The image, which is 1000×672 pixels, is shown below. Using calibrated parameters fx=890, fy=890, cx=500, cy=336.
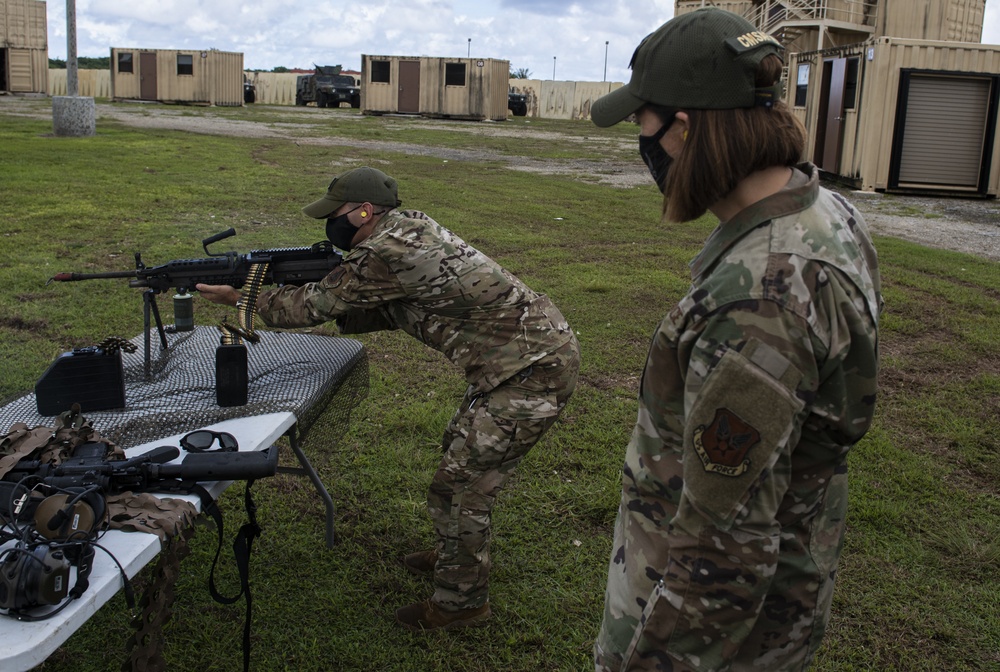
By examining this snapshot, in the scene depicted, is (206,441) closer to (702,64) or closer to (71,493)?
(71,493)

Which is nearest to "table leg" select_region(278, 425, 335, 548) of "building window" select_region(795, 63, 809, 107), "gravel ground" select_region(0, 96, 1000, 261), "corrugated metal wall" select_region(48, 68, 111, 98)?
"gravel ground" select_region(0, 96, 1000, 261)

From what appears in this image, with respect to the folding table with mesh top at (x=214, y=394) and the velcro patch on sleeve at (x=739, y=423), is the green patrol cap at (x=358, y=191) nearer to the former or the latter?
the folding table with mesh top at (x=214, y=394)

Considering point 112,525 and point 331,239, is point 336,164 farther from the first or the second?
point 112,525

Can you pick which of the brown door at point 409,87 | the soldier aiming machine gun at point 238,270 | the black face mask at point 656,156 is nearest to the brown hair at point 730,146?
the black face mask at point 656,156

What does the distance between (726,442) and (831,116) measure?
1838cm

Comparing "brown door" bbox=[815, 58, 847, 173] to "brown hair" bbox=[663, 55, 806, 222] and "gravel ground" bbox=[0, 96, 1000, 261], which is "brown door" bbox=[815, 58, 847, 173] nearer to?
"gravel ground" bbox=[0, 96, 1000, 261]

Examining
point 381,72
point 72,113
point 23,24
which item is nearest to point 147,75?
point 23,24

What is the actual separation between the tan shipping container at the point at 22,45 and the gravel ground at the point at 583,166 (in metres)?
2.24

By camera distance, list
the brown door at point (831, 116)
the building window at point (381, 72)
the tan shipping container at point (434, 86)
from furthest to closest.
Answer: the building window at point (381, 72) → the tan shipping container at point (434, 86) → the brown door at point (831, 116)

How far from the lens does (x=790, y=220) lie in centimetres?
159

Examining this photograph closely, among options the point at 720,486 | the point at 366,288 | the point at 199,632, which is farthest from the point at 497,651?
the point at 720,486

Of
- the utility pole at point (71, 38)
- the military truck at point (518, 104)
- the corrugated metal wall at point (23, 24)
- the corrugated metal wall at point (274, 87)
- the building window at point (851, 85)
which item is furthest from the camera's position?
the corrugated metal wall at point (274, 87)

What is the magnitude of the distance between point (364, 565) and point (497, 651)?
82 cm

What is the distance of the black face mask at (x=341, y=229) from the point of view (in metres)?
3.45
